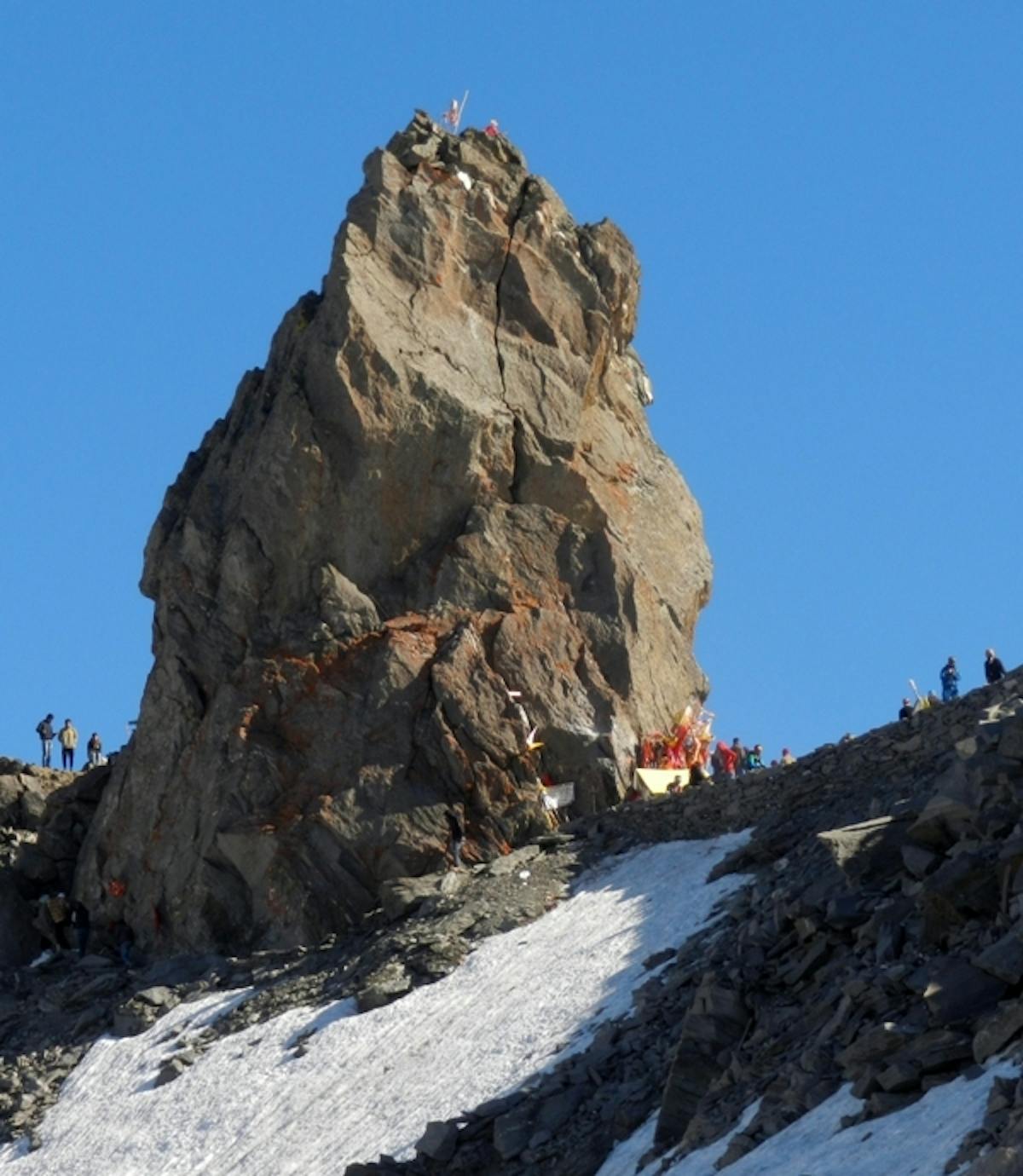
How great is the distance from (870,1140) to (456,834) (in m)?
25.4

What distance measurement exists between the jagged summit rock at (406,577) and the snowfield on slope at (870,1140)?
23.0 metres

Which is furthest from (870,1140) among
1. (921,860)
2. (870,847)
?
(870,847)

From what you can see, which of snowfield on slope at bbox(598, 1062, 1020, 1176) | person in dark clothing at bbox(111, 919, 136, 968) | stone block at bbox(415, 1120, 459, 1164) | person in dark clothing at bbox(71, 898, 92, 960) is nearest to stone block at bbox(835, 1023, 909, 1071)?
snowfield on slope at bbox(598, 1062, 1020, 1176)

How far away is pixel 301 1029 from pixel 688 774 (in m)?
11.3

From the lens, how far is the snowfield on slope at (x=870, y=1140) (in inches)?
1003

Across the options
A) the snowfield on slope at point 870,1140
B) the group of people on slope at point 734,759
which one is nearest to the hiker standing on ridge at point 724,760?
the group of people on slope at point 734,759

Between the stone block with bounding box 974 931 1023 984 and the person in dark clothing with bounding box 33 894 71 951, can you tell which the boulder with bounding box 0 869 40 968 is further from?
the stone block with bounding box 974 931 1023 984

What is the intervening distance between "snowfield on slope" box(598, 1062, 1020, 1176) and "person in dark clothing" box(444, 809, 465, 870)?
21.2 meters

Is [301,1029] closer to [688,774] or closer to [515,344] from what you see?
[688,774]

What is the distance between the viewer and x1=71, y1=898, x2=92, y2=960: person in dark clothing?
55656mm

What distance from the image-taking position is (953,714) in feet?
140

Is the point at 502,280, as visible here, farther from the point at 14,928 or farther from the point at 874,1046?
the point at 874,1046

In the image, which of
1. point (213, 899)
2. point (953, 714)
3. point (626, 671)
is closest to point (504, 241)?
point (626, 671)

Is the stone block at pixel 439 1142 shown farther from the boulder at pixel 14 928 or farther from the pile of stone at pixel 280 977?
the boulder at pixel 14 928
